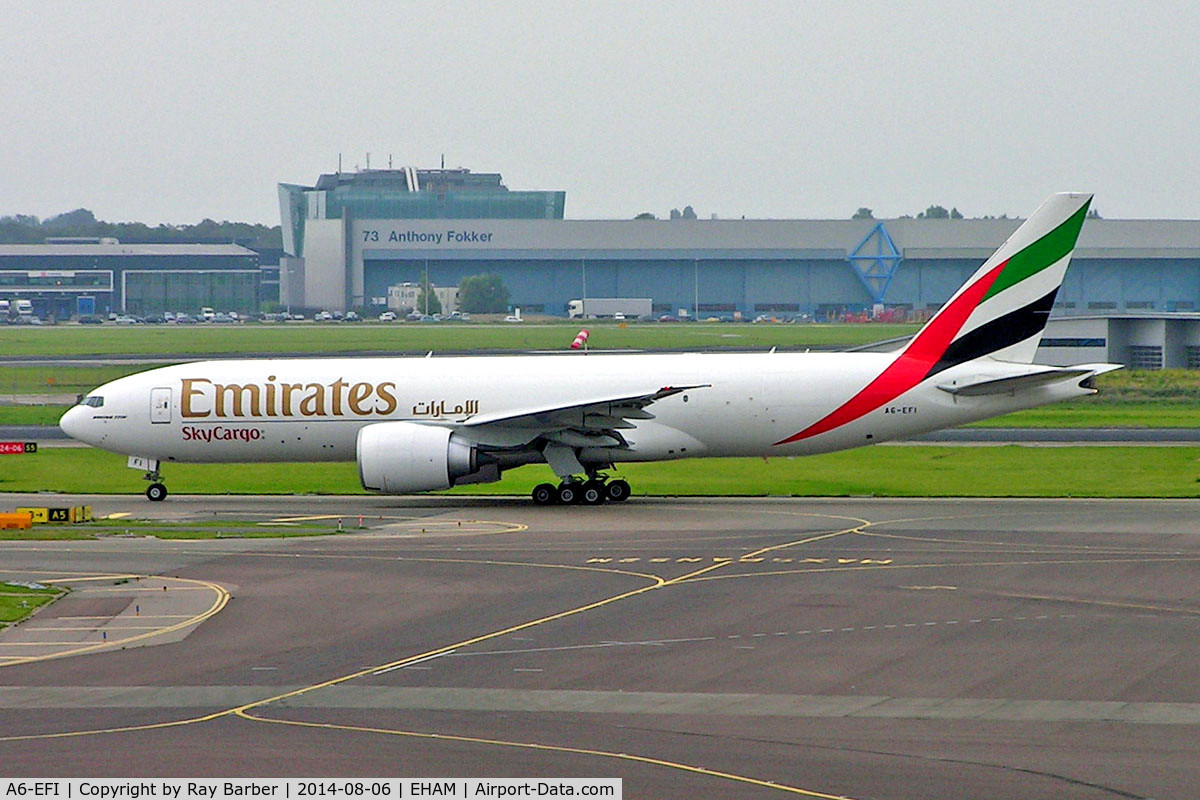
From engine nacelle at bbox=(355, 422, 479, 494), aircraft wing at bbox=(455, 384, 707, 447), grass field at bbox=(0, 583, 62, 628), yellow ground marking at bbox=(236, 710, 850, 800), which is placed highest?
aircraft wing at bbox=(455, 384, 707, 447)

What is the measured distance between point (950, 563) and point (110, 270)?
169 metres

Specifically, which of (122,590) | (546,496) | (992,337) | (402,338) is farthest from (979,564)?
(402,338)

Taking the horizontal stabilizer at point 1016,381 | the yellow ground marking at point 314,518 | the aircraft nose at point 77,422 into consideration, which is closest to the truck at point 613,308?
the aircraft nose at point 77,422

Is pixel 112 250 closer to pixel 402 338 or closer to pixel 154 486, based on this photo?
pixel 402 338

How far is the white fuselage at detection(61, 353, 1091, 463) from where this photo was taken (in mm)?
40531

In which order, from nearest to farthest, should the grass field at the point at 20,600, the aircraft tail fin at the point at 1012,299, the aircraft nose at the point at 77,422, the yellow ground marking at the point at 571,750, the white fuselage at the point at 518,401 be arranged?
1. the yellow ground marking at the point at 571,750
2. the grass field at the point at 20,600
3. the aircraft tail fin at the point at 1012,299
4. the white fuselage at the point at 518,401
5. the aircraft nose at the point at 77,422

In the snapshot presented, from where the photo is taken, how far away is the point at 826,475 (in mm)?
47031

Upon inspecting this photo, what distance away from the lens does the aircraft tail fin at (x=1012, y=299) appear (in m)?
40.0

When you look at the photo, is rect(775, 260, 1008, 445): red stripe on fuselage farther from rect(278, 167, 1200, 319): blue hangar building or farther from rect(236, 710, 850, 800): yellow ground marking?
rect(278, 167, 1200, 319): blue hangar building

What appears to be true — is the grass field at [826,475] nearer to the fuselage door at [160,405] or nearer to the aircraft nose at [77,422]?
the aircraft nose at [77,422]

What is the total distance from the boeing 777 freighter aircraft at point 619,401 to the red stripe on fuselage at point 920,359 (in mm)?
37

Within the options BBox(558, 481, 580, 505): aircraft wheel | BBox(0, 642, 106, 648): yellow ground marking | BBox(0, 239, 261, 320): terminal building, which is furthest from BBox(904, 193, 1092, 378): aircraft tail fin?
BBox(0, 239, 261, 320): terminal building

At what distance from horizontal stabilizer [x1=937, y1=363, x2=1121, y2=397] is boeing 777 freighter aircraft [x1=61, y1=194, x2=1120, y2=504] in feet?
0.16

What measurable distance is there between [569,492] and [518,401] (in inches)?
110
